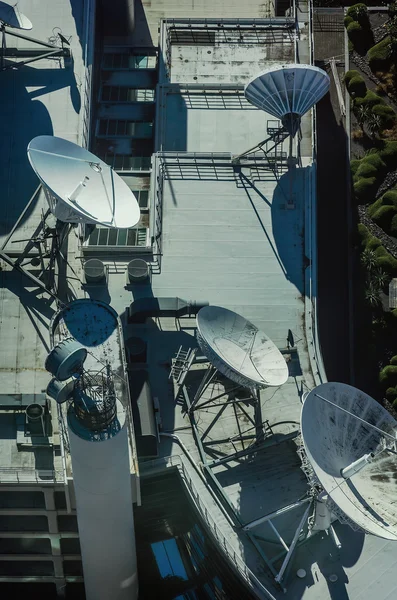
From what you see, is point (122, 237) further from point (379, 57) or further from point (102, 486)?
point (379, 57)

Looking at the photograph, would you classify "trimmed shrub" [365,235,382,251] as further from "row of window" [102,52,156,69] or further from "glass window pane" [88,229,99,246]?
"row of window" [102,52,156,69]

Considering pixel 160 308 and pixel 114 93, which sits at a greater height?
pixel 114 93

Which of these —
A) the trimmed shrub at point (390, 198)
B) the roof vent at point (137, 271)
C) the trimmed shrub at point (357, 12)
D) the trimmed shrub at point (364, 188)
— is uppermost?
the trimmed shrub at point (357, 12)

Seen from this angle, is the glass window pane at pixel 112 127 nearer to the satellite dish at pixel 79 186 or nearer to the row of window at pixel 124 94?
the row of window at pixel 124 94

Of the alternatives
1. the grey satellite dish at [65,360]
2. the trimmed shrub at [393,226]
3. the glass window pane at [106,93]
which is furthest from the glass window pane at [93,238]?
the trimmed shrub at [393,226]

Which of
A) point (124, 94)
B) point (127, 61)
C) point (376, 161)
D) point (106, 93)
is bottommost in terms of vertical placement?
point (376, 161)

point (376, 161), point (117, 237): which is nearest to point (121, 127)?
point (117, 237)

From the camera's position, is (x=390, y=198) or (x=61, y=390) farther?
(x=390, y=198)
